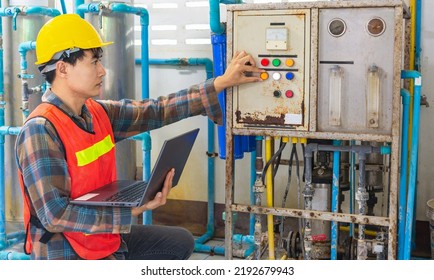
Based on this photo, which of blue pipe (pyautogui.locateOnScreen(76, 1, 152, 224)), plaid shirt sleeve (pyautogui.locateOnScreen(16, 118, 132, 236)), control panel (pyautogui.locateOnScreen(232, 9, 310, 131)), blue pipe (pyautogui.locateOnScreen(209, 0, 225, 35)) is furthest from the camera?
blue pipe (pyautogui.locateOnScreen(76, 1, 152, 224))

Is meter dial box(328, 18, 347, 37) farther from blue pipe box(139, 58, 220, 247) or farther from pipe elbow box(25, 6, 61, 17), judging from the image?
pipe elbow box(25, 6, 61, 17)

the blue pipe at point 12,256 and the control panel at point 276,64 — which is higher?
the control panel at point 276,64

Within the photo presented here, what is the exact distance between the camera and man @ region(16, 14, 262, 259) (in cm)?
186

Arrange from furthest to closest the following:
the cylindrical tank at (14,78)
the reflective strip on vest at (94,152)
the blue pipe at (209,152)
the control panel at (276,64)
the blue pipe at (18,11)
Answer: the blue pipe at (209,152) < the cylindrical tank at (14,78) < the blue pipe at (18,11) < the control panel at (276,64) < the reflective strip on vest at (94,152)

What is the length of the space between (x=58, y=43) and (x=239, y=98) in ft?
2.50

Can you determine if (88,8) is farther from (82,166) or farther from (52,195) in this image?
(52,195)

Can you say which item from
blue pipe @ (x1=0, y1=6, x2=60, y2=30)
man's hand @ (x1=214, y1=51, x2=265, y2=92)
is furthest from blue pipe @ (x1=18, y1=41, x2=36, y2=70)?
man's hand @ (x1=214, y1=51, x2=265, y2=92)

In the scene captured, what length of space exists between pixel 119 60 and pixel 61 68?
0.99m

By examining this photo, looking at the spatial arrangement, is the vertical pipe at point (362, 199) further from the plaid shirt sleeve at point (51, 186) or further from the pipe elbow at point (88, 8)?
the pipe elbow at point (88, 8)

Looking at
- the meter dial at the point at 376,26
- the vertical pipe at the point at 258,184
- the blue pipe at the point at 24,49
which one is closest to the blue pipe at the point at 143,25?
the blue pipe at the point at 24,49

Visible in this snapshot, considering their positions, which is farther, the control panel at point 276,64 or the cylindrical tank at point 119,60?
the cylindrical tank at point 119,60

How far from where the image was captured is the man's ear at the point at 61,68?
6.56 ft

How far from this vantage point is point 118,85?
2.99 metres
